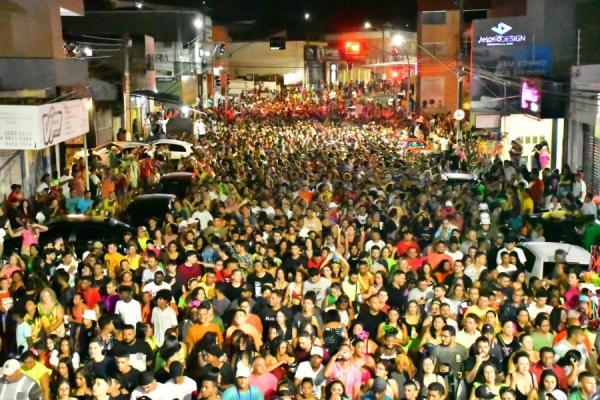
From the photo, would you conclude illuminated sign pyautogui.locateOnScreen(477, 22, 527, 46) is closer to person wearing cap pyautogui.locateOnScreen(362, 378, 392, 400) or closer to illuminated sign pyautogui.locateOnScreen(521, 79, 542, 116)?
illuminated sign pyautogui.locateOnScreen(521, 79, 542, 116)

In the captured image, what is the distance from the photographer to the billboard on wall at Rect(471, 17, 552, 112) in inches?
1233

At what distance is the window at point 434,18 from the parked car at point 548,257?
147 feet

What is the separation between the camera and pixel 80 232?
46.6 ft

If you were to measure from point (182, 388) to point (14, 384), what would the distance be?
1.43m

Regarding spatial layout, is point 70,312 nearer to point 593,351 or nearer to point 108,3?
point 593,351

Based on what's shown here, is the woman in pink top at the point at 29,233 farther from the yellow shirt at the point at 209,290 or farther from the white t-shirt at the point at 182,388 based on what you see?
the white t-shirt at the point at 182,388

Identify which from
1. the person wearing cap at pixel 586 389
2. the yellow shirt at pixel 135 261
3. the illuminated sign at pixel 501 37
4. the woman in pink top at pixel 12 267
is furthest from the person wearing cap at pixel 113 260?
the illuminated sign at pixel 501 37

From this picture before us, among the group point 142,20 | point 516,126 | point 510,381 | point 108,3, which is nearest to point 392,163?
point 516,126

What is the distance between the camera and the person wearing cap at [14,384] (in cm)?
758

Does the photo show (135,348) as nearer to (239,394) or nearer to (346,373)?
(239,394)

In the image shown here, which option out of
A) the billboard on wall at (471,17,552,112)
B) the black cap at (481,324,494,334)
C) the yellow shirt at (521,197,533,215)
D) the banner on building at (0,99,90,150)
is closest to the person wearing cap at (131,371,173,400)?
the black cap at (481,324,494,334)

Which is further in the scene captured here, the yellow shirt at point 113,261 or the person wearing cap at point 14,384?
the yellow shirt at point 113,261

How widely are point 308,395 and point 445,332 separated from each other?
1.68 m

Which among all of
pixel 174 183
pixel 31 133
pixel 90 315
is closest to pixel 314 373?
pixel 90 315
